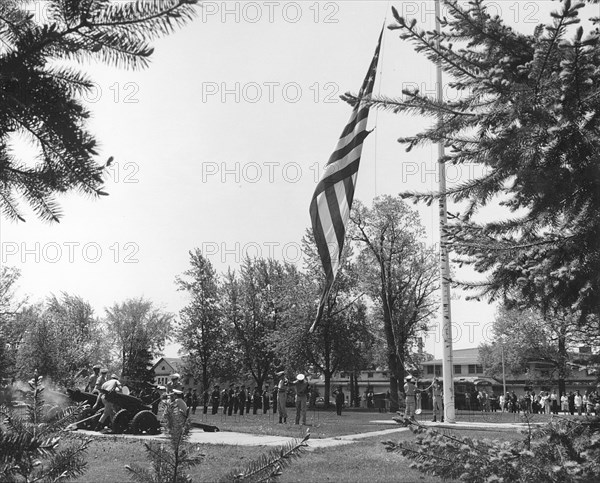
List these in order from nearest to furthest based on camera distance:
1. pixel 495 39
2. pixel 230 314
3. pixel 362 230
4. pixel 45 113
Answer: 1. pixel 45 113
2. pixel 495 39
3. pixel 362 230
4. pixel 230 314

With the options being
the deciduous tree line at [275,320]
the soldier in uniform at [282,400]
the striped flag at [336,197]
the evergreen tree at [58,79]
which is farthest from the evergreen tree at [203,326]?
the evergreen tree at [58,79]

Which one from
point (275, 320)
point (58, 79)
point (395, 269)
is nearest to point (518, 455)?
point (58, 79)

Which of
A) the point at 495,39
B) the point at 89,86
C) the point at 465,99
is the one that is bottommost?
the point at 89,86

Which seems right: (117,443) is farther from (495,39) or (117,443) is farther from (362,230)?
(362,230)

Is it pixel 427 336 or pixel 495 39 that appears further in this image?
pixel 427 336

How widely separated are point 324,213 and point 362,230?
2879 cm

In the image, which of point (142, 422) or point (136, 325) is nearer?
point (142, 422)

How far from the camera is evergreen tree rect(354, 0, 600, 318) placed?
3.93m

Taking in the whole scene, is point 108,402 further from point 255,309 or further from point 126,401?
point 255,309

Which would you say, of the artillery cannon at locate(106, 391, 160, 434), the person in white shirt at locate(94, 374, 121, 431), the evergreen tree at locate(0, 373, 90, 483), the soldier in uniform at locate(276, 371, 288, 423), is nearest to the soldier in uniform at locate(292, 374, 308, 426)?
the soldier in uniform at locate(276, 371, 288, 423)

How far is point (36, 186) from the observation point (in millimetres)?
2414

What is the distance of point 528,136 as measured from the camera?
4070 millimetres

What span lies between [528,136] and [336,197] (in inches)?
297

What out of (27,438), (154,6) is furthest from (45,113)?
(27,438)
